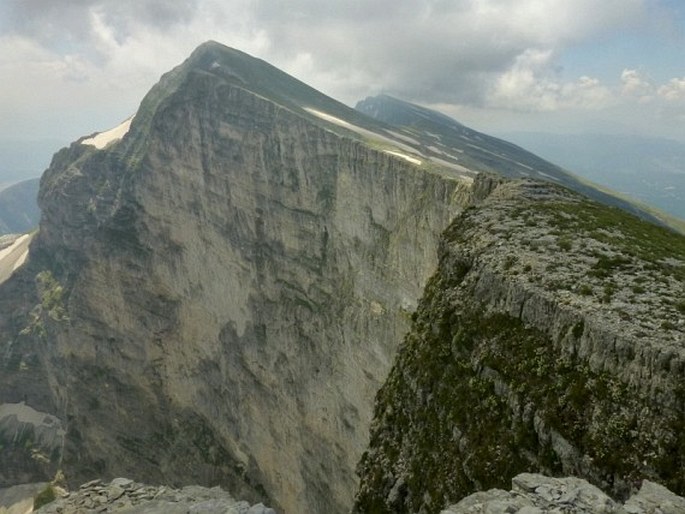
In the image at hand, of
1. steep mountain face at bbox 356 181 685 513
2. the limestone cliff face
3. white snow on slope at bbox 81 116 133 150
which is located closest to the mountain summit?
steep mountain face at bbox 356 181 685 513

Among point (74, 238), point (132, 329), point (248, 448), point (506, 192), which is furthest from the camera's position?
point (74, 238)

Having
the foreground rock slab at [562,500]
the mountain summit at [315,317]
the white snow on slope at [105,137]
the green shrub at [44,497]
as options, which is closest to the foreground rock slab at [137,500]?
the mountain summit at [315,317]

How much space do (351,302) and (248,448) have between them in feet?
136

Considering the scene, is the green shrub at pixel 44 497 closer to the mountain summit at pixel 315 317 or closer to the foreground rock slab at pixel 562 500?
the mountain summit at pixel 315 317

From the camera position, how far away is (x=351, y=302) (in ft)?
234

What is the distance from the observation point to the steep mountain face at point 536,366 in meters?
14.7

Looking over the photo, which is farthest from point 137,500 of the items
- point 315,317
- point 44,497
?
point 44,497

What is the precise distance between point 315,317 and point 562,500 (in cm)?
6691

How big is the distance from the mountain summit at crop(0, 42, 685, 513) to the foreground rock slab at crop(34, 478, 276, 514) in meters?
6.87

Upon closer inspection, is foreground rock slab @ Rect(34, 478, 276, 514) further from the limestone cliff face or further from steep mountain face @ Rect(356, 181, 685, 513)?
the limestone cliff face

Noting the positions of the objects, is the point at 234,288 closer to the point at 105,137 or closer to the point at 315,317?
the point at 315,317

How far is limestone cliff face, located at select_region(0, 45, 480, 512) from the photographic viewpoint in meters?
68.4

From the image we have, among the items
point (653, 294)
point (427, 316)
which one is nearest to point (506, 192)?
point (427, 316)

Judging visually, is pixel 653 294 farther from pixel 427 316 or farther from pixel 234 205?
pixel 234 205
